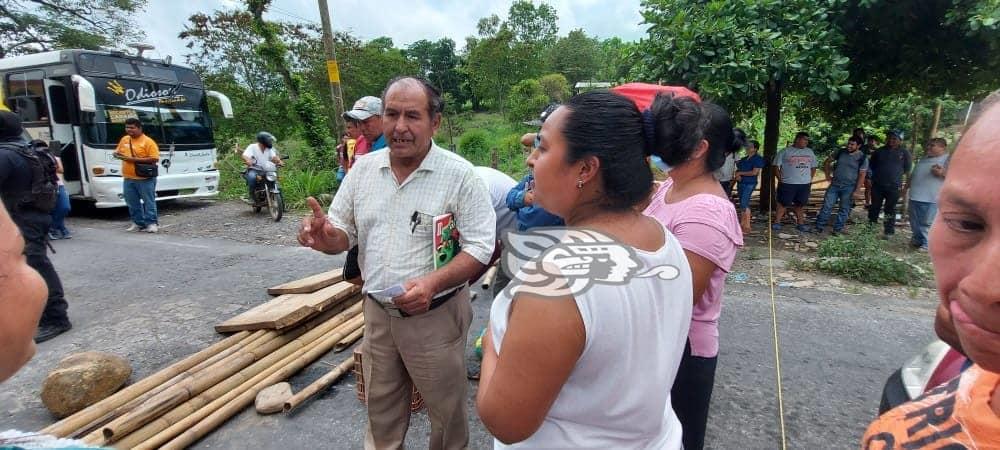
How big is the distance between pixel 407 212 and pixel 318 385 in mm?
1635

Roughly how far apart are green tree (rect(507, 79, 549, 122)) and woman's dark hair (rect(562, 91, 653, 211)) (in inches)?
795

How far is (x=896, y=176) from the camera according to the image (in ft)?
22.9

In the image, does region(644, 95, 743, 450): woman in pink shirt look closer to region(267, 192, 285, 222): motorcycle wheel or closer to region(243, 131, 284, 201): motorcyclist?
region(267, 192, 285, 222): motorcycle wheel

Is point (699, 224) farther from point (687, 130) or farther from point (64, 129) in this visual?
point (64, 129)

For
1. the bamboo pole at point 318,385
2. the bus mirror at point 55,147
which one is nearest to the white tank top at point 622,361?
the bamboo pole at point 318,385

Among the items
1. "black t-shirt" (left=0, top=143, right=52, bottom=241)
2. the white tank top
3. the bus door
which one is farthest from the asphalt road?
the bus door

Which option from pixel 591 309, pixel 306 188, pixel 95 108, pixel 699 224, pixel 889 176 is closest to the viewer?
pixel 591 309

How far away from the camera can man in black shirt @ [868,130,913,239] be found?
23.0 ft

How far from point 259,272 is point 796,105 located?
1106 centimetres

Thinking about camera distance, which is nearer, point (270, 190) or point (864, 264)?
point (864, 264)

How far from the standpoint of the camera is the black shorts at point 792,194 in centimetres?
728

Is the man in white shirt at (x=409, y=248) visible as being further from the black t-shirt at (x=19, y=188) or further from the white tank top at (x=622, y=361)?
the black t-shirt at (x=19, y=188)

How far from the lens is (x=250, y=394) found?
2842mm

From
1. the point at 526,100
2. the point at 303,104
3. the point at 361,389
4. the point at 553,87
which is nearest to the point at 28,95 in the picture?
the point at 303,104
